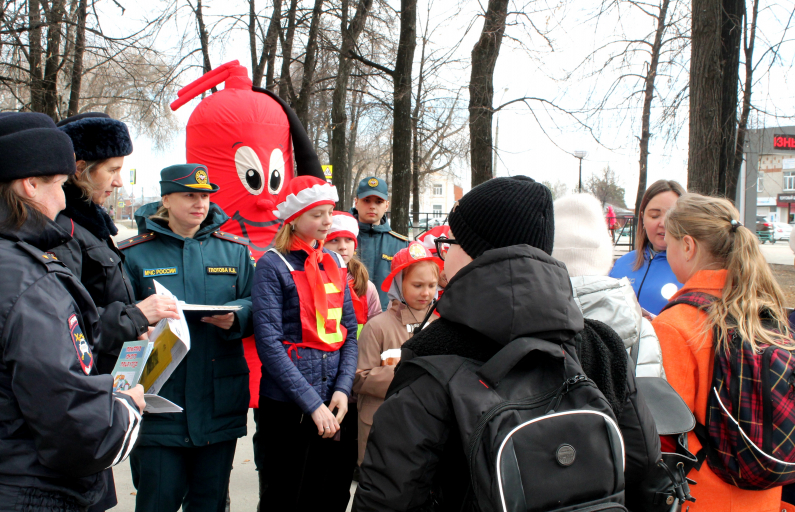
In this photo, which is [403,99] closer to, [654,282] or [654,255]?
[654,255]

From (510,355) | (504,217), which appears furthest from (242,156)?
(510,355)

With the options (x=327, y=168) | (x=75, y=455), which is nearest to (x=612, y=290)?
(x=75, y=455)

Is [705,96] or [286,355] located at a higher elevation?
[705,96]

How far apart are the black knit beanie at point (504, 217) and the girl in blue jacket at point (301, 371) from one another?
151 cm

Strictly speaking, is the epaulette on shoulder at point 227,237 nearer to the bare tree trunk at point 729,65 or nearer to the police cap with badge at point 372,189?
the police cap with badge at point 372,189

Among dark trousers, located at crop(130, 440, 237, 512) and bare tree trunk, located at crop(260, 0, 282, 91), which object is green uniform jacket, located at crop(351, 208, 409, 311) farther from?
bare tree trunk, located at crop(260, 0, 282, 91)

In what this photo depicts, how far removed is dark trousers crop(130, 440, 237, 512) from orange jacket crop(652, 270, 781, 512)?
2.12 meters

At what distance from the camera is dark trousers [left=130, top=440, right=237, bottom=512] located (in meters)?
2.60

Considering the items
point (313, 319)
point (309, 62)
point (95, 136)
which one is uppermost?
point (309, 62)

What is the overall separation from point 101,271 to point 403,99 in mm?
6460

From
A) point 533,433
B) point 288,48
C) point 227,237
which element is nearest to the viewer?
point 533,433

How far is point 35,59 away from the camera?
8.89 meters

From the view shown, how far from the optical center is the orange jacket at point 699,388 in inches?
74.9

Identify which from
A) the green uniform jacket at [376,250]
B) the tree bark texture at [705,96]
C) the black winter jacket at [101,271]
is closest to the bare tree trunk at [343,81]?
the green uniform jacket at [376,250]
